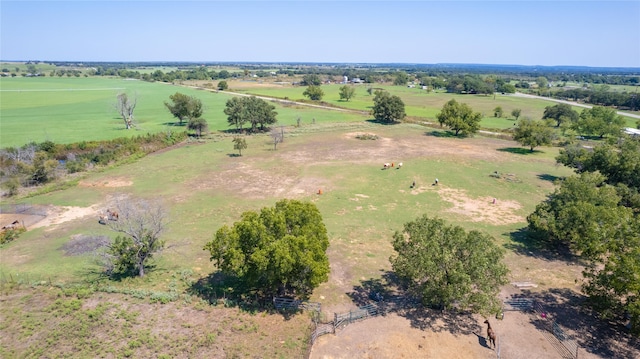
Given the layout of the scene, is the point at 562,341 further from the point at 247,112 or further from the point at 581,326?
the point at 247,112

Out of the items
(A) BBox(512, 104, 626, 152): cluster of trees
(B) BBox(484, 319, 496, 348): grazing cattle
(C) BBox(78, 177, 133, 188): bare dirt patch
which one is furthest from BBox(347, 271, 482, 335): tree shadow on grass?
(A) BBox(512, 104, 626, 152): cluster of trees

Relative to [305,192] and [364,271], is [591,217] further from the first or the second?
[305,192]

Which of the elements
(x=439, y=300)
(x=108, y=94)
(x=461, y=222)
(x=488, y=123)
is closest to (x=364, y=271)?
(x=439, y=300)

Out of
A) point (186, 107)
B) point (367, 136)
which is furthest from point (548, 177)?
point (186, 107)

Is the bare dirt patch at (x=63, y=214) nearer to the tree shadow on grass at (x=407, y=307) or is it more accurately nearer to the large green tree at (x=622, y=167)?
the tree shadow on grass at (x=407, y=307)

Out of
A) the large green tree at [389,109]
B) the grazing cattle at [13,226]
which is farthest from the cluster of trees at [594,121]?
the grazing cattle at [13,226]

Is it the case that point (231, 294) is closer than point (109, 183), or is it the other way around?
point (231, 294)

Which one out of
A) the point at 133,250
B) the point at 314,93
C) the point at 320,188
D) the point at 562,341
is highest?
the point at 314,93
